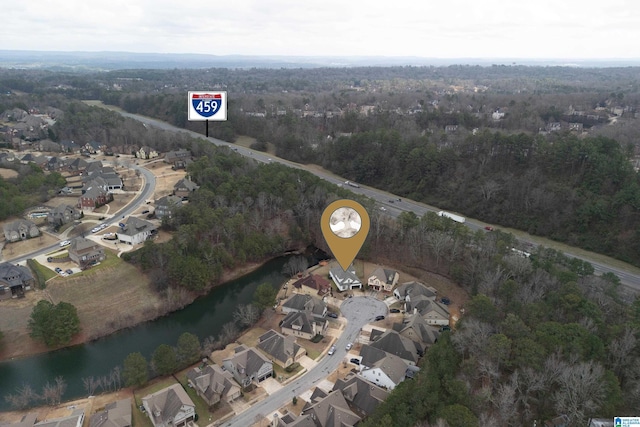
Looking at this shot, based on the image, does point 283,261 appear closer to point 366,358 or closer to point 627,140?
point 366,358

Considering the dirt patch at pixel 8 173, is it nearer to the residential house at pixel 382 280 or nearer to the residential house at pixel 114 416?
the residential house at pixel 114 416

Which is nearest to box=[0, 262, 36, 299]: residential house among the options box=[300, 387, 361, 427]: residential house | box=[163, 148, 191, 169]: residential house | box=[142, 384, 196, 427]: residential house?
box=[142, 384, 196, 427]: residential house

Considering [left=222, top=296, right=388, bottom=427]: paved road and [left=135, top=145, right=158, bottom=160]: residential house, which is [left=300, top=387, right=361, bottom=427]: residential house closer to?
[left=222, top=296, right=388, bottom=427]: paved road

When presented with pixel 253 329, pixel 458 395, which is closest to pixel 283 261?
pixel 253 329

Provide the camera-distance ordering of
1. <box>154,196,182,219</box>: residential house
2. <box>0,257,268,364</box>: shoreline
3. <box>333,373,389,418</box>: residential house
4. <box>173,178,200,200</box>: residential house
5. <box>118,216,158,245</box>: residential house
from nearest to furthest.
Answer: <box>333,373,389,418</box>: residential house < <box>0,257,268,364</box>: shoreline < <box>118,216,158,245</box>: residential house < <box>154,196,182,219</box>: residential house < <box>173,178,200,200</box>: residential house

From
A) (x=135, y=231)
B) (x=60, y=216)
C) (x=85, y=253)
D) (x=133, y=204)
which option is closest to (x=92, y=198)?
(x=133, y=204)

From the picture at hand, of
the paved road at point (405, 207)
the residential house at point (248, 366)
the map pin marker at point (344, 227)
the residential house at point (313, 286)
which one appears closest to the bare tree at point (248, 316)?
the residential house at point (313, 286)
